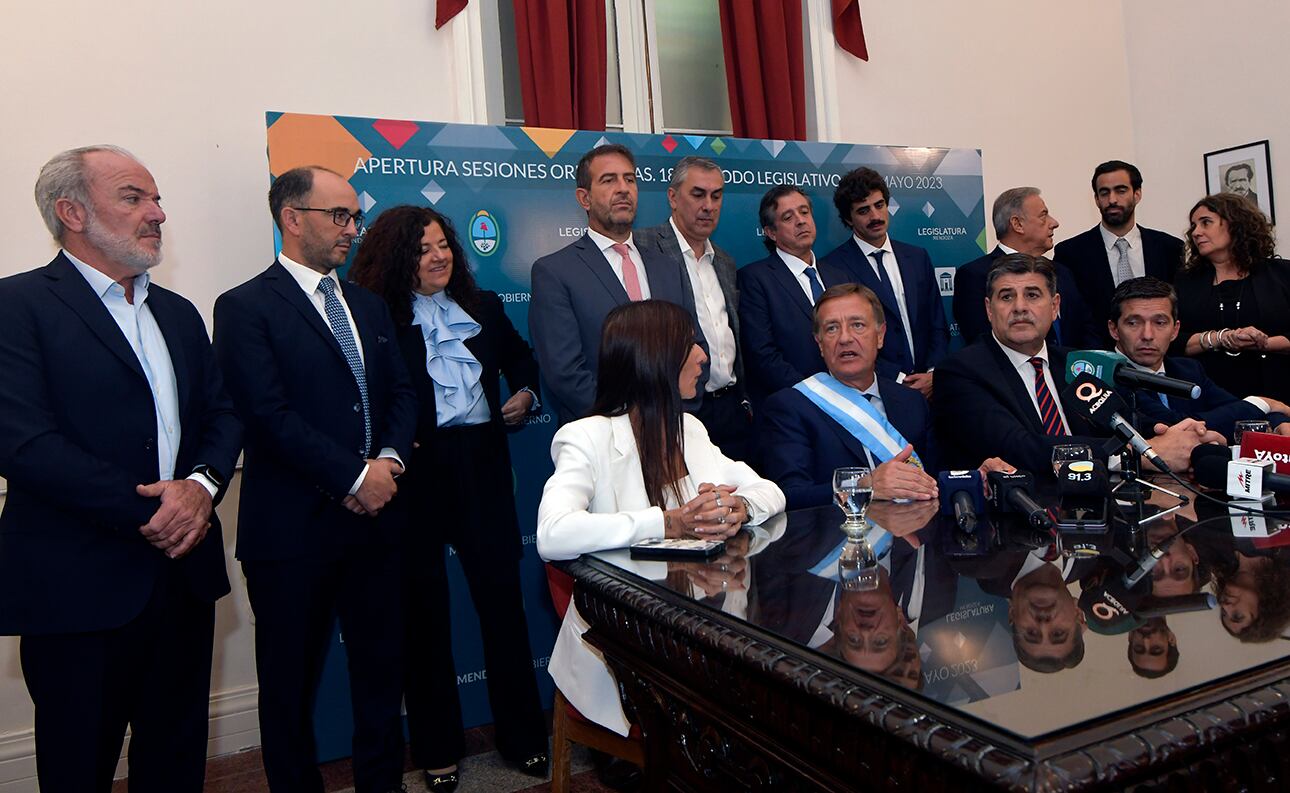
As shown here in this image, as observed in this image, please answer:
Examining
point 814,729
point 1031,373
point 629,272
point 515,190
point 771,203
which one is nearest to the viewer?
point 814,729

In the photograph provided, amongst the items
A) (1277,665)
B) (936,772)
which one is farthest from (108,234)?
(1277,665)

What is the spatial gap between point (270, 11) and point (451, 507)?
7.62 feet

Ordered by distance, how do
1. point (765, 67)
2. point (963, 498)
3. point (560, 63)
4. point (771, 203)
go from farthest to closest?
point (765, 67) → point (560, 63) → point (771, 203) → point (963, 498)

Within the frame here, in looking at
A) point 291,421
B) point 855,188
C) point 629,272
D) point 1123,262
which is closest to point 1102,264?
point 1123,262

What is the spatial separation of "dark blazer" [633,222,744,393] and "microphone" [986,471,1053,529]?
1.65 m

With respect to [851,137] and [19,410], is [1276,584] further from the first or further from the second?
[851,137]

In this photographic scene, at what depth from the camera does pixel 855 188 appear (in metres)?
4.18

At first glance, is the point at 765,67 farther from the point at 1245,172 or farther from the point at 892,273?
the point at 1245,172

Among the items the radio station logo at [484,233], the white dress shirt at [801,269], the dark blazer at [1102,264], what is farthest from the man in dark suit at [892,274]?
the radio station logo at [484,233]

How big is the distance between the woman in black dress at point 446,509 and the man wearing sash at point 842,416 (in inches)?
36.8

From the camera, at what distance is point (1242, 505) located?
1.93 m

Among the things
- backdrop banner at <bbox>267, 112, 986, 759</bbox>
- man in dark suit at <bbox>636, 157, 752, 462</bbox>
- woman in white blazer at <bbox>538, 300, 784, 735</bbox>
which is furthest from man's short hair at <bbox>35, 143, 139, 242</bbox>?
man in dark suit at <bbox>636, 157, 752, 462</bbox>

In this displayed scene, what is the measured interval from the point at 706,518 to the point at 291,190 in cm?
162

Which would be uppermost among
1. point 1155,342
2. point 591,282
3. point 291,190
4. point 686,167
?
point 686,167
